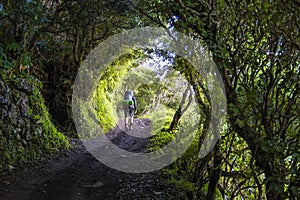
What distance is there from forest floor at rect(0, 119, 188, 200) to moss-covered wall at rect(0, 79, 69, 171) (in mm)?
306

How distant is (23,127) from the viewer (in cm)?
660

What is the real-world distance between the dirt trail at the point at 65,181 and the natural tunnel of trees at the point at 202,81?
442 mm

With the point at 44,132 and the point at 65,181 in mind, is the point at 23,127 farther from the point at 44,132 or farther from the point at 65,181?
the point at 65,181

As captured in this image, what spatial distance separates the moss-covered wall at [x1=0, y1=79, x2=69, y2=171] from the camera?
19.2 feet

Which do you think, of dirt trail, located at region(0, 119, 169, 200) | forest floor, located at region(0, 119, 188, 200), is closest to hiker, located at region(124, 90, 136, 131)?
dirt trail, located at region(0, 119, 169, 200)

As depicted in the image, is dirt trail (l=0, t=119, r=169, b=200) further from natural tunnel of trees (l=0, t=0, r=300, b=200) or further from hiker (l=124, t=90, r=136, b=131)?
hiker (l=124, t=90, r=136, b=131)

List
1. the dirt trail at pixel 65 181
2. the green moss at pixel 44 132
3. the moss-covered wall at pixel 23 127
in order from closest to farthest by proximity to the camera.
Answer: the dirt trail at pixel 65 181, the moss-covered wall at pixel 23 127, the green moss at pixel 44 132

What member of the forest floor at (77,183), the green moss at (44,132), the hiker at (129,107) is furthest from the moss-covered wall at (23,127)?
the hiker at (129,107)

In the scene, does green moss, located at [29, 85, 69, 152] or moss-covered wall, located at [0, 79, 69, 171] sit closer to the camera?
moss-covered wall, located at [0, 79, 69, 171]

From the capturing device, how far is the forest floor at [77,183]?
478cm

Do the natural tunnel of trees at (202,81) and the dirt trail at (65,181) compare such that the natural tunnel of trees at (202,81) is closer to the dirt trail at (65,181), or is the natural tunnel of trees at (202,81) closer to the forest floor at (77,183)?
the forest floor at (77,183)

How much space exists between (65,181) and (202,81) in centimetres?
304

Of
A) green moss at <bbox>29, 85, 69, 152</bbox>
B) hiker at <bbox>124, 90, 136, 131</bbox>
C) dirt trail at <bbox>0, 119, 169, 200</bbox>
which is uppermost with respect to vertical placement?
hiker at <bbox>124, 90, 136, 131</bbox>

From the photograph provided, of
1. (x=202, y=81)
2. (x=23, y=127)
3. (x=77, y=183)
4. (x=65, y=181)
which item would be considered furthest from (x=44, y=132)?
(x=202, y=81)
